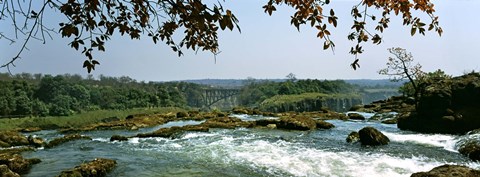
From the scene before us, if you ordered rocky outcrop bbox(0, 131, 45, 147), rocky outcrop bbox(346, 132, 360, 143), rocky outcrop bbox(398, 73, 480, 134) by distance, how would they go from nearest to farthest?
rocky outcrop bbox(346, 132, 360, 143), rocky outcrop bbox(0, 131, 45, 147), rocky outcrop bbox(398, 73, 480, 134)

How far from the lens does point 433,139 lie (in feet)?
59.4

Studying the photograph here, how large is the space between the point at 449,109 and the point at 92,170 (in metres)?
19.6

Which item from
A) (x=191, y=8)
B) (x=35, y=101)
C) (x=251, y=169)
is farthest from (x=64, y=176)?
(x=35, y=101)

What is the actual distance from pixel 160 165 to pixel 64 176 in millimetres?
3463

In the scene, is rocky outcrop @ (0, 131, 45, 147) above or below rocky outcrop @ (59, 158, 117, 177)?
below

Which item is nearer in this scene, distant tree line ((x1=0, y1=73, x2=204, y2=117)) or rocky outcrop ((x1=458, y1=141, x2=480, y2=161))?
rocky outcrop ((x1=458, y1=141, x2=480, y2=161))

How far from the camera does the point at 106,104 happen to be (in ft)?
236

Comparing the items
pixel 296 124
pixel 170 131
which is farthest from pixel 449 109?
pixel 170 131

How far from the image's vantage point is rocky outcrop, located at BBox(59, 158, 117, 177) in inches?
410

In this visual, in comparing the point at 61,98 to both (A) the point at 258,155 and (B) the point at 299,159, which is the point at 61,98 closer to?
(A) the point at 258,155

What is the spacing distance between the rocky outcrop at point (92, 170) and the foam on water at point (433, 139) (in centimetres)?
1341

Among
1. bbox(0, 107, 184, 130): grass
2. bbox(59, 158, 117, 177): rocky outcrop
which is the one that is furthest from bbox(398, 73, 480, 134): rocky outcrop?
bbox(0, 107, 184, 130): grass

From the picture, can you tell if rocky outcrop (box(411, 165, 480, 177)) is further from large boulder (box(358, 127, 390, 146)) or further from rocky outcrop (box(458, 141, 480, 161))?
large boulder (box(358, 127, 390, 146))

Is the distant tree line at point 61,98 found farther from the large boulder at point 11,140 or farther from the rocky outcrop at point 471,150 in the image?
the rocky outcrop at point 471,150
